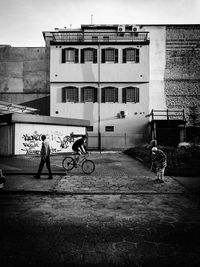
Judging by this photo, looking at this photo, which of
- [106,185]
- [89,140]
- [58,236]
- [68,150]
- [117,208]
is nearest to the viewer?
[58,236]

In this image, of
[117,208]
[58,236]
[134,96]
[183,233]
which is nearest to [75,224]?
[58,236]

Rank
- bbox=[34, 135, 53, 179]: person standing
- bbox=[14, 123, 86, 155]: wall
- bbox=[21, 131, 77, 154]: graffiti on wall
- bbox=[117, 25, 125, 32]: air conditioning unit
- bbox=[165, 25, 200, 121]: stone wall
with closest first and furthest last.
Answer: bbox=[34, 135, 53, 179]: person standing, bbox=[14, 123, 86, 155]: wall, bbox=[21, 131, 77, 154]: graffiti on wall, bbox=[165, 25, 200, 121]: stone wall, bbox=[117, 25, 125, 32]: air conditioning unit

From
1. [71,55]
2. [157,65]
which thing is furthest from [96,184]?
[157,65]

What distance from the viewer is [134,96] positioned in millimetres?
25641

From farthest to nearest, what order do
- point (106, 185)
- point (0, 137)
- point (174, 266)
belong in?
point (0, 137) → point (106, 185) → point (174, 266)

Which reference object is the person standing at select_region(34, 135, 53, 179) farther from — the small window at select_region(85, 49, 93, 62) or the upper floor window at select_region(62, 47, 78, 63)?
the small window at select_region(85, 49, 93, 62)

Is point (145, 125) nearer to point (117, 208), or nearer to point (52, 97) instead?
point (52, 97)

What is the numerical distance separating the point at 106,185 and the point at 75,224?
3856 mm

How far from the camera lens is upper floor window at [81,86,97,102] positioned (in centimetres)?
2545

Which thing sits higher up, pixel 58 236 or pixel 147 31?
pixel 147 31

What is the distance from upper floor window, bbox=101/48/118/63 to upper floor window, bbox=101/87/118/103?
317cm

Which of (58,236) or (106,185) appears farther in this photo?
(106,185)

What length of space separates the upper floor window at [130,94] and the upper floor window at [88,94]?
3.24 metres

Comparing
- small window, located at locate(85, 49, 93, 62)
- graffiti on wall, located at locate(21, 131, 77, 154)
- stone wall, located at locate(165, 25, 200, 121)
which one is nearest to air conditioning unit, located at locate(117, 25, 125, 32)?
small window, located at locate(85, 49, 93, 62)
